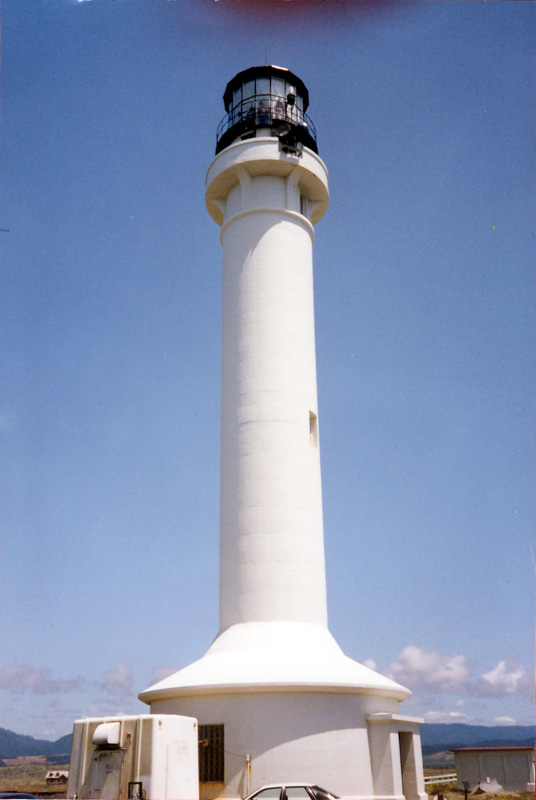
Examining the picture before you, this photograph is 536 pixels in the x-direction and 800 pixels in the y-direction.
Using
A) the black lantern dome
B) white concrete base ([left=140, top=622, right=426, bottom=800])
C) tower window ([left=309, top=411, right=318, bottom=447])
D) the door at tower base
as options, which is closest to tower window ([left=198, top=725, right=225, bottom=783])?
the door at tower base

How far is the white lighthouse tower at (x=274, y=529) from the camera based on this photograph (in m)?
17.5

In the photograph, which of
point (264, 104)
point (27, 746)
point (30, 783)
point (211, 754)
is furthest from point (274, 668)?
point (27, 746)

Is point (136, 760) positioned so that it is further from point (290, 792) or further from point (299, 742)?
point (299, 742)

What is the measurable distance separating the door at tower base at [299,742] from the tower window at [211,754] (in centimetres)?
3

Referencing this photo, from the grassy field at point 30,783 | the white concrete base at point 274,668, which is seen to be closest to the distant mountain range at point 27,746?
the grassy field at point 30,783

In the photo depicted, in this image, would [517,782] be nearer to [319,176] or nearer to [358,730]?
[358,730]

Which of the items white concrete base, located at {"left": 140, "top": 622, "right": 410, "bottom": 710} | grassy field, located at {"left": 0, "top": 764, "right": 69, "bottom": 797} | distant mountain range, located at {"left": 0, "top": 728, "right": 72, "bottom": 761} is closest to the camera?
white concrete base, located at {"left": 140, "top": 622, "right": 410, "bottom": 710}

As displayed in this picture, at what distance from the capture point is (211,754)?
17.7 metres

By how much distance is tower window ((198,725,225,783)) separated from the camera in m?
17.5

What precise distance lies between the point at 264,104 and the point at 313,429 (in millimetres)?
12266

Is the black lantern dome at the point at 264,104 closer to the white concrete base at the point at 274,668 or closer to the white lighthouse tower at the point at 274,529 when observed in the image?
the white lighthouse tower at the point at 274,529

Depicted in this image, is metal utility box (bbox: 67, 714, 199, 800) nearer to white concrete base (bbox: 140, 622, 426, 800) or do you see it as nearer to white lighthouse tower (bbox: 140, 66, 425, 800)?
white concrete base (bbox: 140, 622, 426, 800)

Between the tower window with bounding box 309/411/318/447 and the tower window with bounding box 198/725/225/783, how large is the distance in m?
8.83

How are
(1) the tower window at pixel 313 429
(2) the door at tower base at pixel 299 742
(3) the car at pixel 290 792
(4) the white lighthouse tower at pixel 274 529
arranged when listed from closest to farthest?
(3) the car at pixel 290 792 → (2) the door at tower base at pixel 299 742 → (4) the white lighthouse tower at pixel 274 529 → (1) the tower window at pixel 313 429
